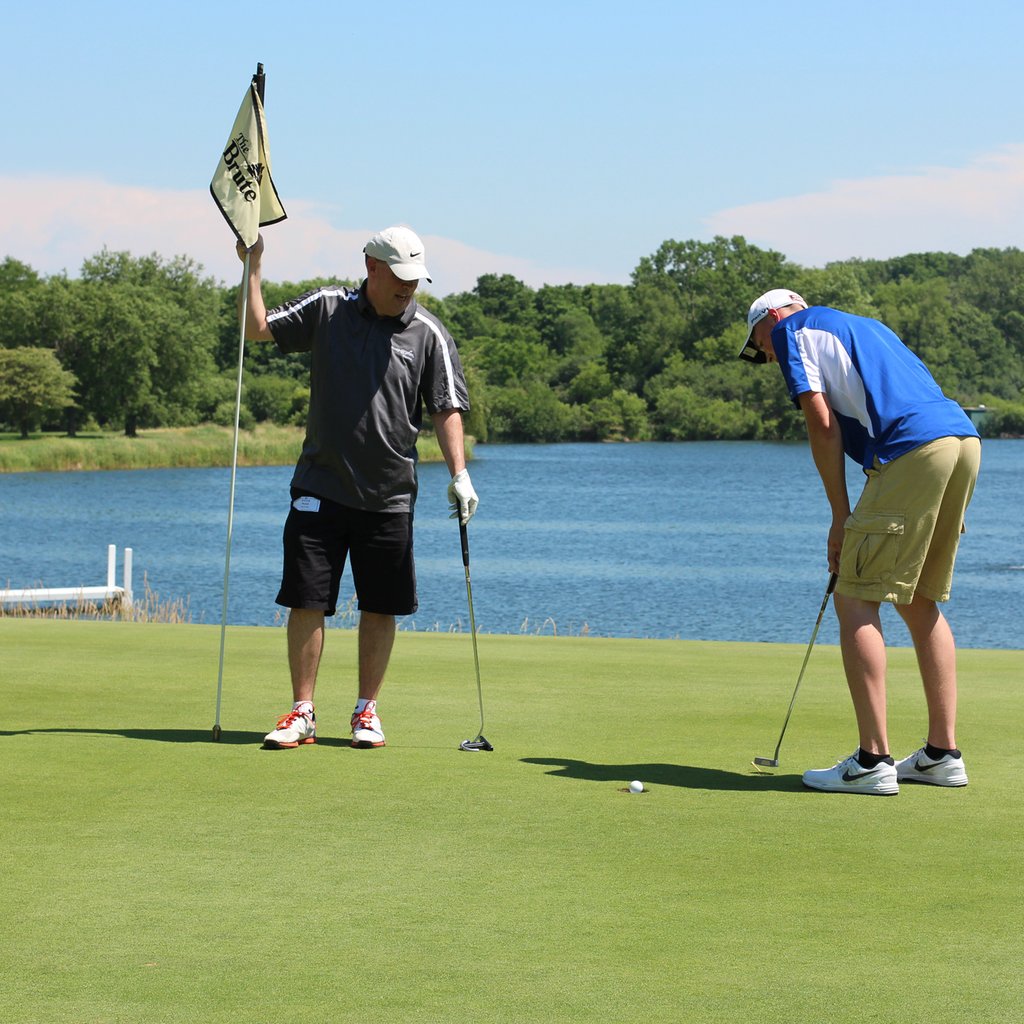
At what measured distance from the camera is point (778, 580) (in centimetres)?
3172

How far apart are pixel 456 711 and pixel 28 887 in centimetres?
316

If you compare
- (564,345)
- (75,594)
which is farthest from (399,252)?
(564,345)

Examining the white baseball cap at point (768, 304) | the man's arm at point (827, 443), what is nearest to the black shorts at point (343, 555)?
the white baseball cap at point (768, 304)

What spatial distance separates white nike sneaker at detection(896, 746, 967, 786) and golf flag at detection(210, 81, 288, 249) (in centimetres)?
323

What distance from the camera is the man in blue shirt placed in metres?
4.97

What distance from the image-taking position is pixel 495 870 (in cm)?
383

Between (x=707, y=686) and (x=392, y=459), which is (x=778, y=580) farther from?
(x=392, y=459)

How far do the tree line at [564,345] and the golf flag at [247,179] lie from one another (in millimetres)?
81771

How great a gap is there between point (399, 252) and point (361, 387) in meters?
0.52

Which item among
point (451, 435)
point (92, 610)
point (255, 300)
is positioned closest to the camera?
point (451, 435)

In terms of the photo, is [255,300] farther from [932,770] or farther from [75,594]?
[75,594]

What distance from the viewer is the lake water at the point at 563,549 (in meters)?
25.2

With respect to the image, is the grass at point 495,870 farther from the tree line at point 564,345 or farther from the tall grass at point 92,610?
the tree line at point 564,345

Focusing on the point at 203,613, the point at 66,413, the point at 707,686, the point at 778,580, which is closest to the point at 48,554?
the point at 203,613
